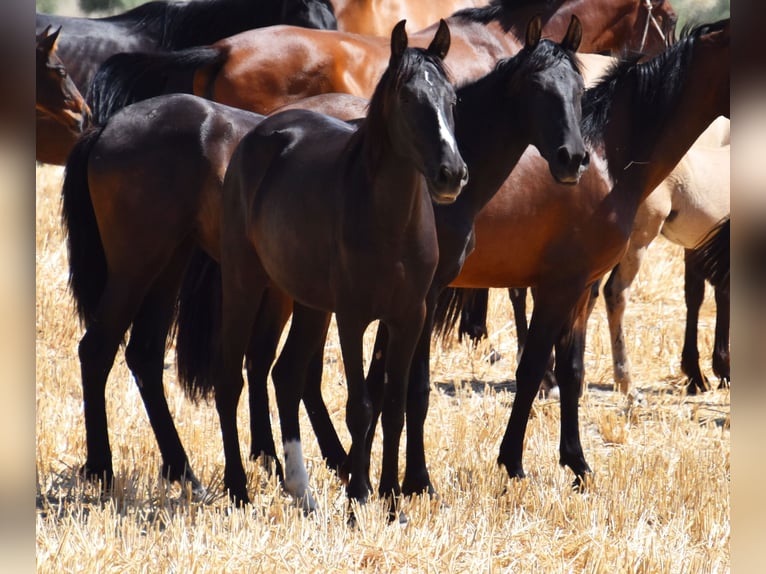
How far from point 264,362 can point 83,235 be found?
3.45 ft

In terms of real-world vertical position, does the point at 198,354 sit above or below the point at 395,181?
below

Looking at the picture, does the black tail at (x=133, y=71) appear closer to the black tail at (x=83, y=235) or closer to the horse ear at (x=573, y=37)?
the black tail at (x=83, y=235)

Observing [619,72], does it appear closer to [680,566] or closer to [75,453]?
[680,566]

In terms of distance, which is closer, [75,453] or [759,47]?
[759,47]

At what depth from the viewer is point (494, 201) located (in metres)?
5.23

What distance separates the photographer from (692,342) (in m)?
7.64

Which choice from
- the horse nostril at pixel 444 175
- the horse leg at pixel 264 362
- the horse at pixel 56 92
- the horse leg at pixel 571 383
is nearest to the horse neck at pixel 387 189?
the horse nostril at pixel 444 175

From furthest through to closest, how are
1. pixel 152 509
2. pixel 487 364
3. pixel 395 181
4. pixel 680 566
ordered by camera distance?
pixel 487 364
pixel 152 509
pixel 395 181
pixel 680 566

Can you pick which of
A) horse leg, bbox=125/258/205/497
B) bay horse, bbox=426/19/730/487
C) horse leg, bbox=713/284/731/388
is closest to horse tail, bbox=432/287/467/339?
bay horse, bbox=426/19/730/487

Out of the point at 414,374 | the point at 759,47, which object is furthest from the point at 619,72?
the point at 759,47

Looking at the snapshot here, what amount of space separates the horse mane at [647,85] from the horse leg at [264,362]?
1.73m

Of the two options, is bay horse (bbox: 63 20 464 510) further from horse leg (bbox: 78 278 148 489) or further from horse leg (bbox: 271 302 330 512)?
horse leg (bbox: 271 302 330 512)

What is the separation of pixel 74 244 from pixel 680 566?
308 centimetres

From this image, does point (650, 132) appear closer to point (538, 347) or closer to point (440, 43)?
point (538, 347)
